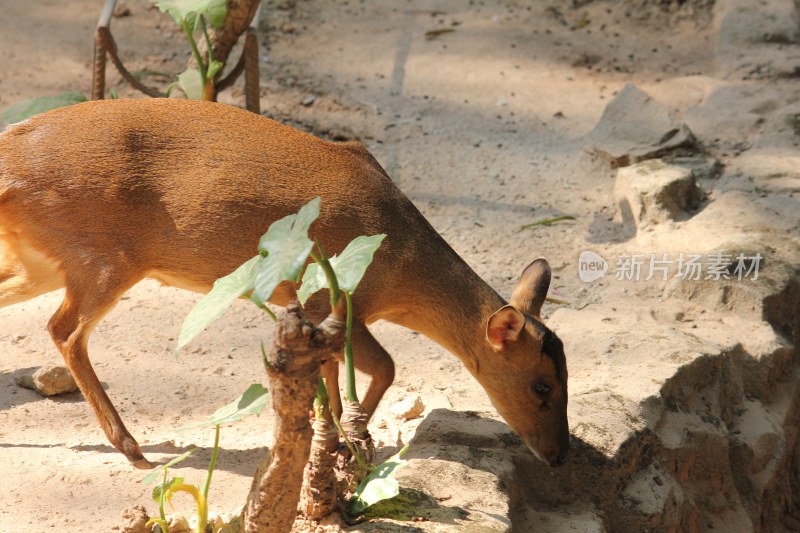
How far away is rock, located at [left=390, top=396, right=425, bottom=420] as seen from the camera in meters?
4.08

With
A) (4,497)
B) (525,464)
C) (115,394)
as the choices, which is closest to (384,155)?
(115,394)

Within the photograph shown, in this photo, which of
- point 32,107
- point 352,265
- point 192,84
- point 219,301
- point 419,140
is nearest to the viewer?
point 219,301

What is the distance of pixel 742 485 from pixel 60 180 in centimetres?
320

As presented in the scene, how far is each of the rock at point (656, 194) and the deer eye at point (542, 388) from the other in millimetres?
2465

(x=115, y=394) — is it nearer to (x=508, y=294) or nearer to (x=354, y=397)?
(x=354, y=397)

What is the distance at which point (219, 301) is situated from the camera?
8.13ft

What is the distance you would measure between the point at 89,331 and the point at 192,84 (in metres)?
2.63

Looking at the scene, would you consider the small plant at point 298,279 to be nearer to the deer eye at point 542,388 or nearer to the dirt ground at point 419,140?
the dirt ground at point 419,140

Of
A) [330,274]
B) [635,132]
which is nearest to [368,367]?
[330,274]

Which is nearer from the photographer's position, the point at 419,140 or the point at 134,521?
the point at 134,521

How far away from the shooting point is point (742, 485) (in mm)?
4582

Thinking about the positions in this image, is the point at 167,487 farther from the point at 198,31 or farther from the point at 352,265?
the point at 198,31

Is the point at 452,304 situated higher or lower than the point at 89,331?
higher

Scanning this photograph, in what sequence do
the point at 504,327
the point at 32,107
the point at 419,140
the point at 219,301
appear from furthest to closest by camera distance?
the point at 419,140 → the point at 32,107 → the point at 504,327 → the point at 219,301
